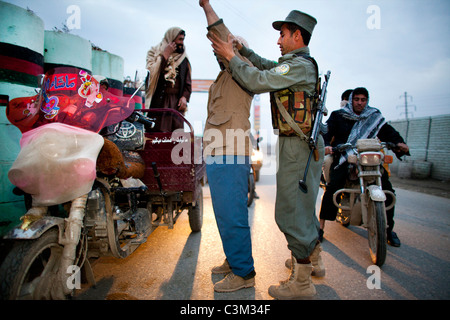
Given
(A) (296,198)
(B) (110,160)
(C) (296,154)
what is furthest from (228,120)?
(B) (110,160)

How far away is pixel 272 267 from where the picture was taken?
240 cm

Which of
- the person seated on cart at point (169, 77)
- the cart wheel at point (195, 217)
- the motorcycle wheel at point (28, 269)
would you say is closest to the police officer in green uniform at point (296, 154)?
the cart wheel at point (195, 217)

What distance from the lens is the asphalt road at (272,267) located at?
6.44 ft

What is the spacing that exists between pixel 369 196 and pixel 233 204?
1671mm

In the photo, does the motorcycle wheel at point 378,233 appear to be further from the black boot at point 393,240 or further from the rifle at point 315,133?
the rifle at point 315,133

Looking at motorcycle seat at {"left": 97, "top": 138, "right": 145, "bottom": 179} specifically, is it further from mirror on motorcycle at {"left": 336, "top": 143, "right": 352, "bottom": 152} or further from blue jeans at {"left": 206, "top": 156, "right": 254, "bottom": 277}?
mirror on motorcycle at {"left": 336, "top": 143, "right": 352, "bottom": 152}

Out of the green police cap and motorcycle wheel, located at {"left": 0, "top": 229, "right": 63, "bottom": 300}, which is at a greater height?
the green police cap

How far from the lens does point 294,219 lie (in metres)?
1.89

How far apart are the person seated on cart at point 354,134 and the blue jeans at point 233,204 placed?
151cm

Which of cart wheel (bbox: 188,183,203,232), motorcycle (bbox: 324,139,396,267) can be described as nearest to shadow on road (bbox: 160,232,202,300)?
cart wheel (bbox: 188,183,203,232)

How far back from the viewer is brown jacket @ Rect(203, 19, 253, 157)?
6.47 ft

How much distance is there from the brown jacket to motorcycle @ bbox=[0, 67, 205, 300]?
715mm

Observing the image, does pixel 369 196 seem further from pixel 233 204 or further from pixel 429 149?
pixel 429 149

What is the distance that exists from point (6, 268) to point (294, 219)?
72.5 inches
